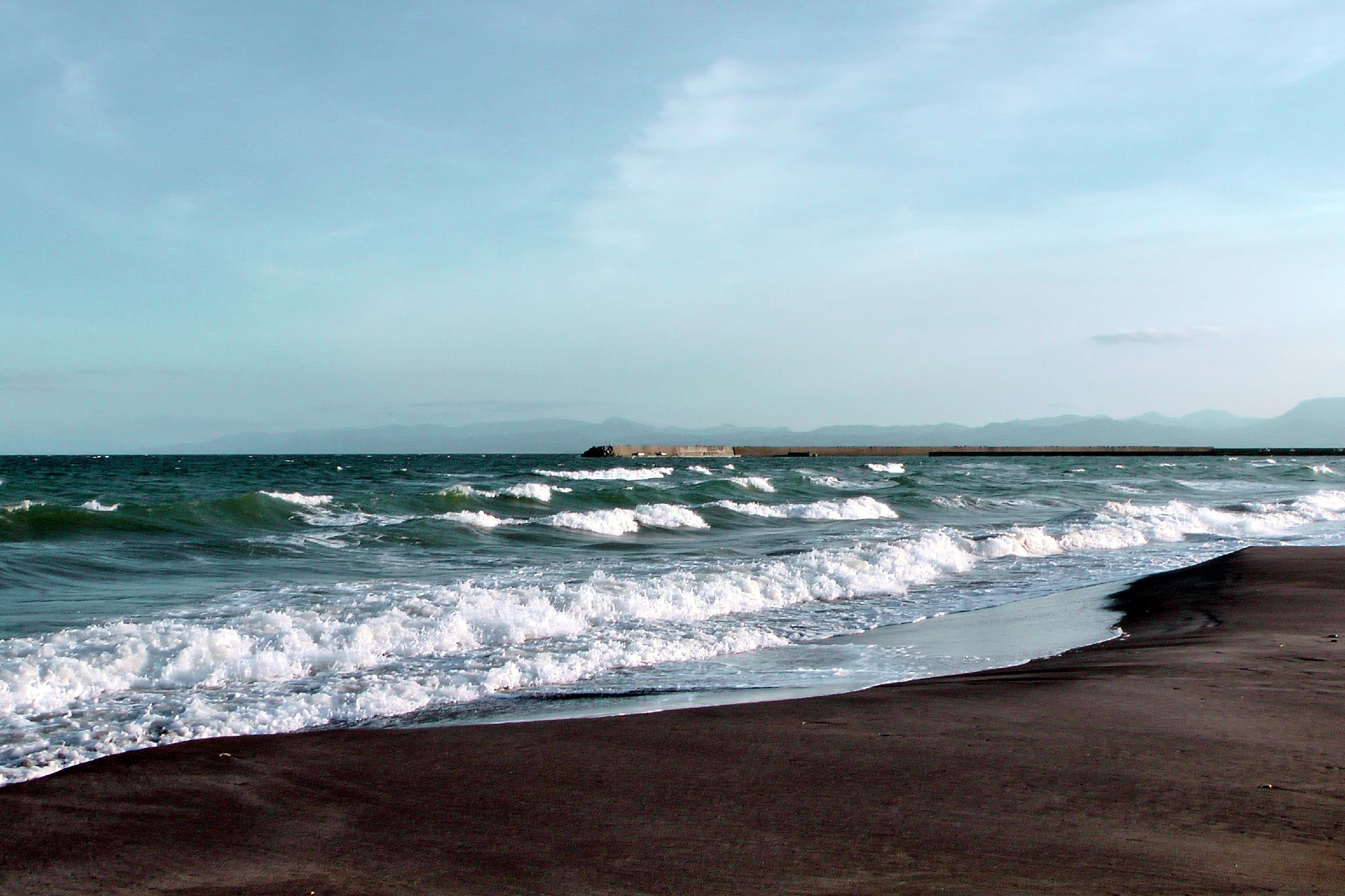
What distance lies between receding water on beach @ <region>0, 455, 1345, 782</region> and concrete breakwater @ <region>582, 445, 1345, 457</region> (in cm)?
9330

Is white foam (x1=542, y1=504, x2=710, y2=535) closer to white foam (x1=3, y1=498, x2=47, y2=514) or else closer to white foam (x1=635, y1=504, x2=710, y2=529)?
white foam (x1=635, y1=504, x2=710, y2=529)

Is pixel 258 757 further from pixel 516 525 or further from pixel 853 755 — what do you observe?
pixel 516 525

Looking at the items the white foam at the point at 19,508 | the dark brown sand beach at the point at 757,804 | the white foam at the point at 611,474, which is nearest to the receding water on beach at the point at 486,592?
the white foam at the point at 19,508

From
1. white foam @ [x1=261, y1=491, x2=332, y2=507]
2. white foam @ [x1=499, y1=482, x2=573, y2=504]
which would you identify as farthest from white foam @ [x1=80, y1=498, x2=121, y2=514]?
white foam @ [x1=499, y1=482, x2=573, y2=504]

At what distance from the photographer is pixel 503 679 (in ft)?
24.0

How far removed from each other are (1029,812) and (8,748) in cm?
522

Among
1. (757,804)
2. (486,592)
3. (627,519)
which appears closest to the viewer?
(757,804)

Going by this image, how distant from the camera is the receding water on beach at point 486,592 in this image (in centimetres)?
672

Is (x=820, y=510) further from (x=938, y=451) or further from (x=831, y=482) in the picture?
(x=938, y=451)

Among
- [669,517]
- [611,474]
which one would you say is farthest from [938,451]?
[669,517]

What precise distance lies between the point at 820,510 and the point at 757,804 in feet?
78.5

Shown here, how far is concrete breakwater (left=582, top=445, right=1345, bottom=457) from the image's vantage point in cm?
12162

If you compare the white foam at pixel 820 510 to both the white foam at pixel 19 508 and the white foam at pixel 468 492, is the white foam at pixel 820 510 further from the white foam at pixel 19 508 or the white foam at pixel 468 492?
the white foam at pixel 19 508

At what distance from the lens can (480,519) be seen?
22.5 m
